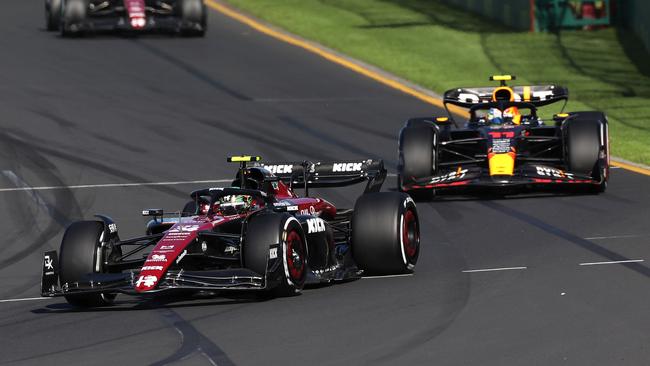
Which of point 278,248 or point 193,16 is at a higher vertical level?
point 193,16

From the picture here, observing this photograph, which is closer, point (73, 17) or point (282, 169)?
point (282, 169)

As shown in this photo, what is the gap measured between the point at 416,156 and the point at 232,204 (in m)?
6.68

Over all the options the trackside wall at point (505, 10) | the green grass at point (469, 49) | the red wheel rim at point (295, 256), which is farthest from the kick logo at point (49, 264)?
the trackside wall at point (505, 10)

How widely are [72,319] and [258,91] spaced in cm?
1832

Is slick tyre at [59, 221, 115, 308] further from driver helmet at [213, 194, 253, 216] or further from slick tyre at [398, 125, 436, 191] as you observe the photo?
slick tyre at [398, 125, 436, 191]

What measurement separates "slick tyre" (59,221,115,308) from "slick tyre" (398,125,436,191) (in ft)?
25.0

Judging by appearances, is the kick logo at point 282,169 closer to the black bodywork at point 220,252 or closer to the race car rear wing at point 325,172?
the race car rear wing at point 325,172

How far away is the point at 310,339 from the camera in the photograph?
1162 cm

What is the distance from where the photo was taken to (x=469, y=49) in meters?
36.2

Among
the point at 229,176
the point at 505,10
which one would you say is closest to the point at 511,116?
the point at 229,176

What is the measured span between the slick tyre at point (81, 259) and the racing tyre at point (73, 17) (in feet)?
73.5

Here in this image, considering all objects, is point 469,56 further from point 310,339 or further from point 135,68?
point 310,339

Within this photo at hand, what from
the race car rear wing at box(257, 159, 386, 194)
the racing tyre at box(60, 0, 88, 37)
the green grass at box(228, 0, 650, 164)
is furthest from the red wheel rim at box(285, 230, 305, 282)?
the racing tyre at box(60, 0, 88, 37)

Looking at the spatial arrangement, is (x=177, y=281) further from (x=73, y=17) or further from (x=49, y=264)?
(x=73, y=17)
